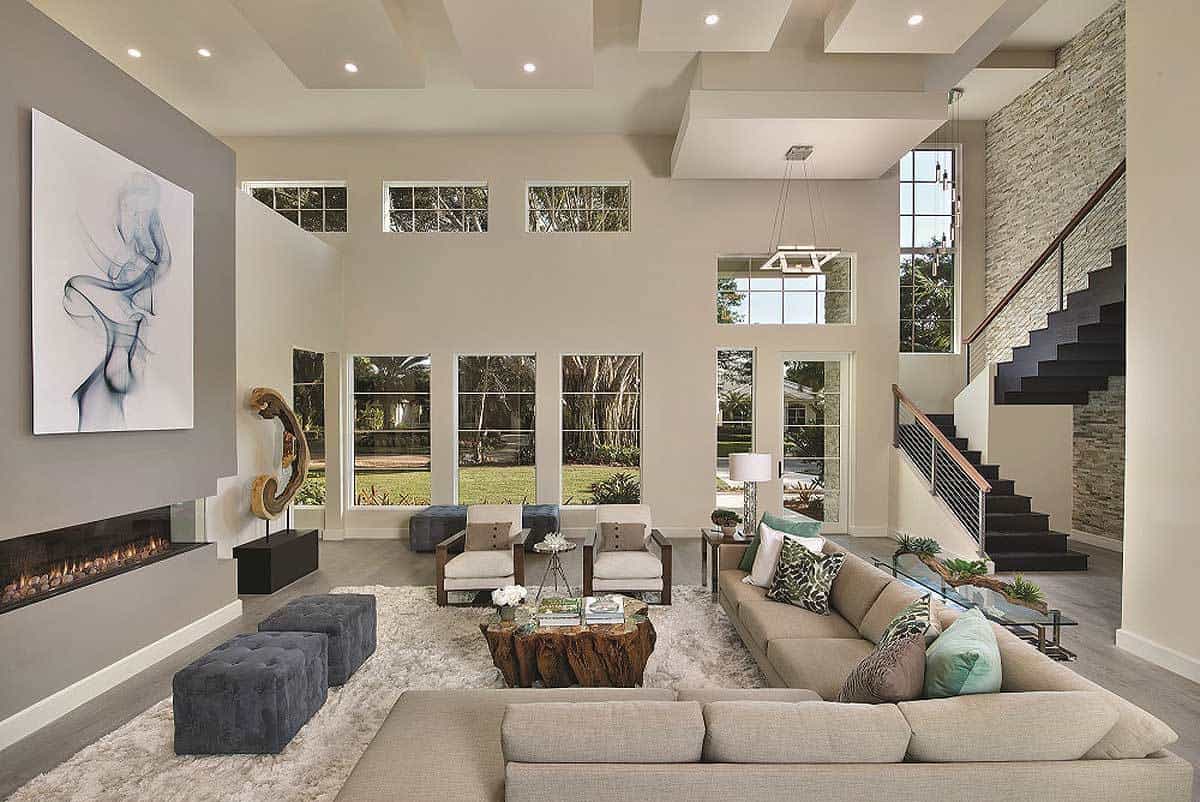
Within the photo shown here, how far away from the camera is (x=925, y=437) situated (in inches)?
313

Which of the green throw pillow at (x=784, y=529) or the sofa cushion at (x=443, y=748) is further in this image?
the green throw pillow at (x=784, y=529)

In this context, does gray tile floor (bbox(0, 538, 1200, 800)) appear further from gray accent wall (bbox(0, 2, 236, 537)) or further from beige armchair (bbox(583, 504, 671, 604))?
gray accent wall (bbox(0, 2, 236, 537))

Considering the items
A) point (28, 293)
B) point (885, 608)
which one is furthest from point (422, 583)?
point (885, 608)

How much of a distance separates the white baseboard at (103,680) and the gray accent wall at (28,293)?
3.07ft

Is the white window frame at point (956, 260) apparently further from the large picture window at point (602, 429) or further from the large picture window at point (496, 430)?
the large picture window at point (496, 430)

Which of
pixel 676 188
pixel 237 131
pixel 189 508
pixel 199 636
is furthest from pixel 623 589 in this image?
pixel 237 131

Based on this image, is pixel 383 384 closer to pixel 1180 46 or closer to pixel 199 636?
pixel 199 636

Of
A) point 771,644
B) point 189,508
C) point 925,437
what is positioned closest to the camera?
point 771,644

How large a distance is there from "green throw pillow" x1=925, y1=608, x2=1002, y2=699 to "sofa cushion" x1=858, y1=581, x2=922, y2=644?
968mm

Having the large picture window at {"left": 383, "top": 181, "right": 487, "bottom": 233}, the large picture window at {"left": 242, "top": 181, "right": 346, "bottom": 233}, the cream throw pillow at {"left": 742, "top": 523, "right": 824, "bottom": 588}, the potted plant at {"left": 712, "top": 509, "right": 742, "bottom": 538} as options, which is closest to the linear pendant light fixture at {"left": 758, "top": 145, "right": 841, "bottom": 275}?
the potted plant at {"left": 712, "top": 509, "right": 742, "bottom": 538}

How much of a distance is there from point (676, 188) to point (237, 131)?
562cm

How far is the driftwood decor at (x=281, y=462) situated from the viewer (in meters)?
6.16

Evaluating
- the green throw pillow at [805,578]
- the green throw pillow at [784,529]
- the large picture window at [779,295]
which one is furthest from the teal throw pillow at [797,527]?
the large picture window at [779,295]

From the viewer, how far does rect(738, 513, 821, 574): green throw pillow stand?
4844mm
